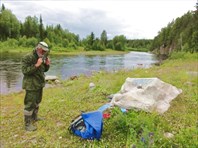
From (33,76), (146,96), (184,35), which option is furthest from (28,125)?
(184,35)

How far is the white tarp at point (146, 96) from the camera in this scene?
21.5 feet

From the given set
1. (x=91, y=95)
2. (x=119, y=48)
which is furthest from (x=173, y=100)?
(x=119, y=48)

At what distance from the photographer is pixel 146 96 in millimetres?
7020

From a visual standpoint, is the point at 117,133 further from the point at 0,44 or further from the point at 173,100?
the point at 0,44

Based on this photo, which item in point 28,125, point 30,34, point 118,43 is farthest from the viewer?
point 118,43

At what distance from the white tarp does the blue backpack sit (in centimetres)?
143

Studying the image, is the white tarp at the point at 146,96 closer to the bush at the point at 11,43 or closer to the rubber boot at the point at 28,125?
the rubber boot at the point at 28,125

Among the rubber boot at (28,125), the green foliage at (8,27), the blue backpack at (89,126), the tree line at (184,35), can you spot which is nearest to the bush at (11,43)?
the green foliage at (8,27)

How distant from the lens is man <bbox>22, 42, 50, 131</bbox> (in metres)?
5.95

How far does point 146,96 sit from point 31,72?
3.26 meters

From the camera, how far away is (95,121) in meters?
5.28

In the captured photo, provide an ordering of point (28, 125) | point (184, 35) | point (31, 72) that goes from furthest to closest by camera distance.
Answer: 1. point (184, 35)
2. point (28, 125)
3. point (31, 72)

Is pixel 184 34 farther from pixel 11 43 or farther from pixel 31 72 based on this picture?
pixel 31 72

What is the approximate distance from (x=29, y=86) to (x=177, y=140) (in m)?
3.61
